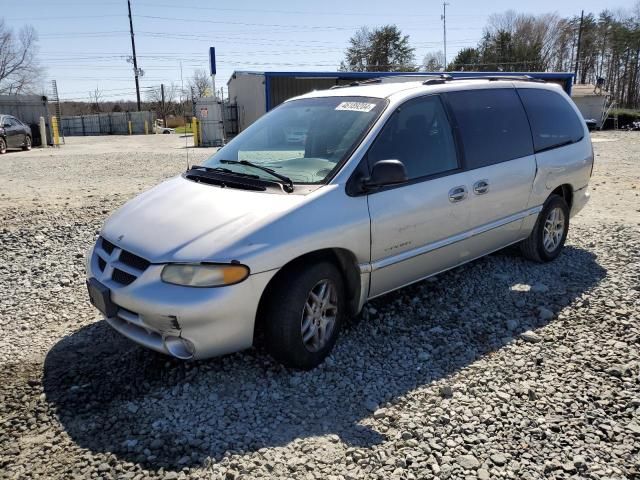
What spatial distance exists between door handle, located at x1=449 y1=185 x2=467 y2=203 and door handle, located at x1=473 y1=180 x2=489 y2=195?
148 millimetres

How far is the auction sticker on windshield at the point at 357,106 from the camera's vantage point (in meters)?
3.85

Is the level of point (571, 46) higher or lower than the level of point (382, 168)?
higher

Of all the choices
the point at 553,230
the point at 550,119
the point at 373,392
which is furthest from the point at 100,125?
the point at 373,392

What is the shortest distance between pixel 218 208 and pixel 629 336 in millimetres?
3141

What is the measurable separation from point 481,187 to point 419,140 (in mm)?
740

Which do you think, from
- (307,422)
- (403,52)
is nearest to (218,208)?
(307,422)

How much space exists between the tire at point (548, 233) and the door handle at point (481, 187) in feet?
3.96

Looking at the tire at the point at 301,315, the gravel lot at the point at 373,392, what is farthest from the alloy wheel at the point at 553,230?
the tire at the point at 301,315

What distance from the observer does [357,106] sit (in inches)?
155

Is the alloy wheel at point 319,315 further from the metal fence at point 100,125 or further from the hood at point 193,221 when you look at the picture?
the metal fence at point 100,125

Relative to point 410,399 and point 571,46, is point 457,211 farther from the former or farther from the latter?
point 571,46

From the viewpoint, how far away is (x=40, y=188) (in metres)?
10.9

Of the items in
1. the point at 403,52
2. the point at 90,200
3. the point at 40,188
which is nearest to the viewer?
the point at 90,200

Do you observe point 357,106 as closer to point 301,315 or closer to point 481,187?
point 481,187
